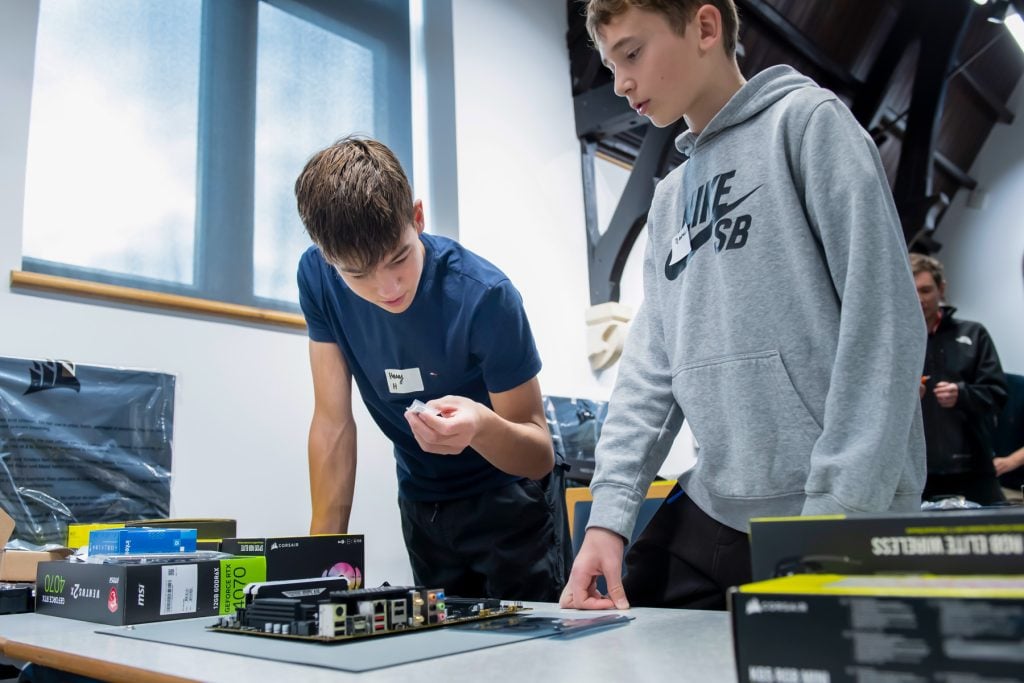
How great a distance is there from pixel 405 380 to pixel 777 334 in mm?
736

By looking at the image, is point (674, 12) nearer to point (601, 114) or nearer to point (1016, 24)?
point (601, 114)

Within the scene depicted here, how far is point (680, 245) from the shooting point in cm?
111

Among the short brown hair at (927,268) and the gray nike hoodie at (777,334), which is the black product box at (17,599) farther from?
the short brown hair at (927,268)

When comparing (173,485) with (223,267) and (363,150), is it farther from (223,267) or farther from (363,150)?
(363,150)

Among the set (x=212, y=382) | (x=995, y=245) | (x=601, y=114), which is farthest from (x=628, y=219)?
(x=995, y=245)

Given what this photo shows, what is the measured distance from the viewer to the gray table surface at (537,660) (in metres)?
0.58

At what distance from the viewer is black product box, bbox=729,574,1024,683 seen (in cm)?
34

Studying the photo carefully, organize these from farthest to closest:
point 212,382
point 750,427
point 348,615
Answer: point 212,382 → point 750,427 → point 348,615

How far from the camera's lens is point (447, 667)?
624 mm

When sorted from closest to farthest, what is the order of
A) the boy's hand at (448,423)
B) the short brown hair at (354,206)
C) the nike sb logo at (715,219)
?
the nike sb logo at (715,219) → the boy's hand at (448,423) → the short brown hair at (354,206)

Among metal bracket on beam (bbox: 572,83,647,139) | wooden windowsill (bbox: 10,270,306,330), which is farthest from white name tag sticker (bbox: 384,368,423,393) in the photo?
metal bracket on beam (bbox: 572,83,647,139)

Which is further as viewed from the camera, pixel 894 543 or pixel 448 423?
pixel 448 423

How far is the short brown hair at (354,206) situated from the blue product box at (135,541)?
1.65ft

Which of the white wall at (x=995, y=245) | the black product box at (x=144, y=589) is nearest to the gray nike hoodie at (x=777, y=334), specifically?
the black product box at (x=144, y=589)
